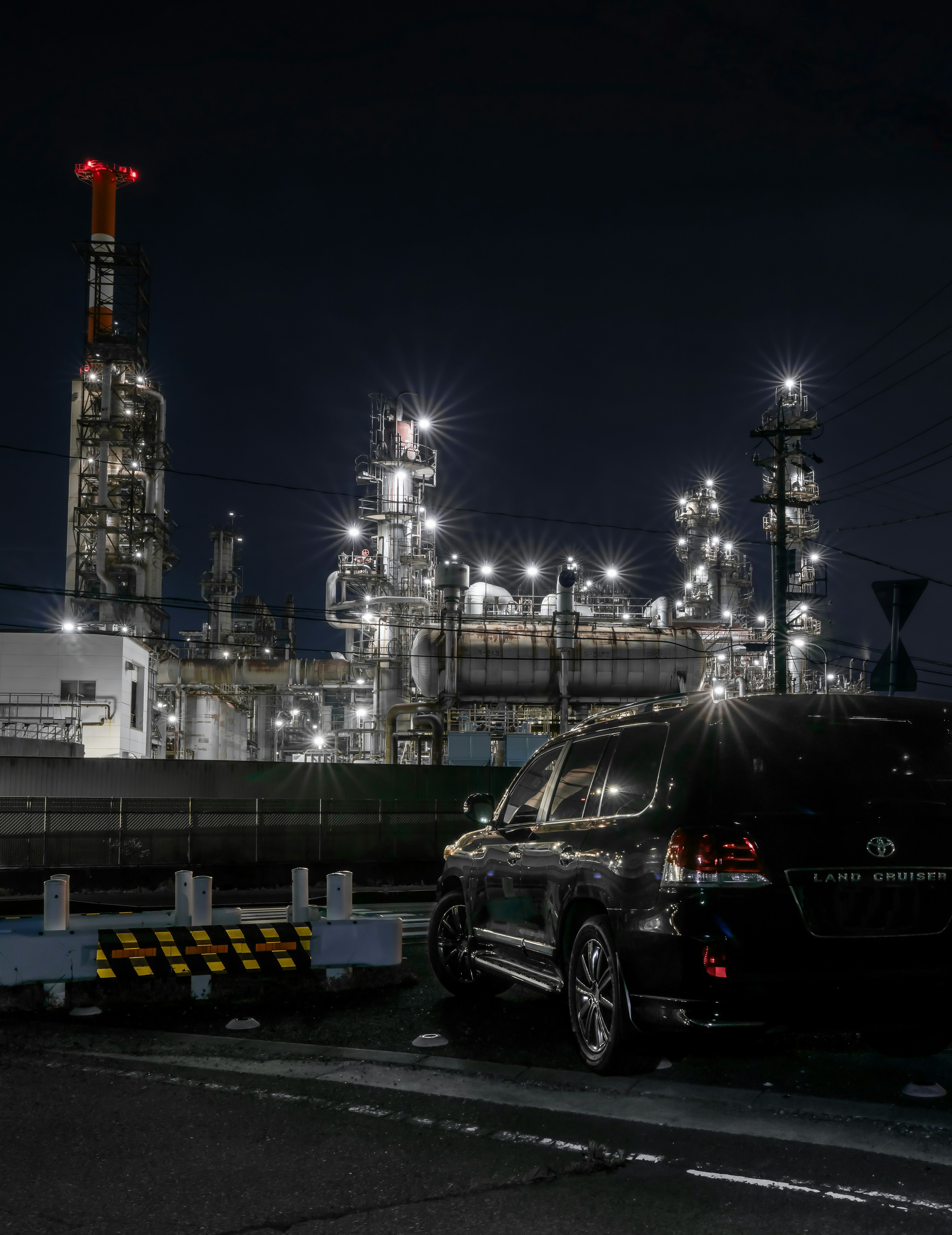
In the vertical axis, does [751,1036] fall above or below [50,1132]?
above

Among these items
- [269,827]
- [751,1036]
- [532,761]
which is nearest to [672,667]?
[269,827]

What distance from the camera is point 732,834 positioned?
5.40 meters

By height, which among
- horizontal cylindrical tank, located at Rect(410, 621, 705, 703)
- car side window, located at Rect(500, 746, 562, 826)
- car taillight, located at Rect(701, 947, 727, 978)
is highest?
horizontal cylindrical tank, located at Rect(410, 621, 705, 703)

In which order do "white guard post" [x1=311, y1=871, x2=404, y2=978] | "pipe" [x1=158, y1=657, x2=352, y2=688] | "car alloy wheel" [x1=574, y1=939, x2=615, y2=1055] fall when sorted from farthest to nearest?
"pipe" [x1=158, y1=657, x2=352, y2=688], "white guard post" [x1=311, y1=871, x2=404, y2=978], "car alloy wheel" [x1=574, y1=939, x2=615, y2=1055]

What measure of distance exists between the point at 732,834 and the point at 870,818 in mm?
725

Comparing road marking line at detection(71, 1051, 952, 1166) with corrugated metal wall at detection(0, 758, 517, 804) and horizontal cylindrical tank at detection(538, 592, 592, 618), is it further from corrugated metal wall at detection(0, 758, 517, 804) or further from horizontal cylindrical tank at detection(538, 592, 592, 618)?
horizontal cylindrical tank at detection(538, 592, 592, 618)

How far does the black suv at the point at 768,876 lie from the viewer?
5.28 metres

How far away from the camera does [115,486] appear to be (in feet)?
186

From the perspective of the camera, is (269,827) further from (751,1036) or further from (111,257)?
(111,257)

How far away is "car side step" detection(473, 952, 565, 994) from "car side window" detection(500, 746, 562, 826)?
93cm

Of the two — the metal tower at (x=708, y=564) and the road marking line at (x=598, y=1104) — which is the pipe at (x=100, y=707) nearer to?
the metal tower at (x=708, y=564)

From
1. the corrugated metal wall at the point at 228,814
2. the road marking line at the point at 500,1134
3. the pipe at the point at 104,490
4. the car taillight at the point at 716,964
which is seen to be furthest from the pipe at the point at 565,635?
the car taillight at the point at 716,964

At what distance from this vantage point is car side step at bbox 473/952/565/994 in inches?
260

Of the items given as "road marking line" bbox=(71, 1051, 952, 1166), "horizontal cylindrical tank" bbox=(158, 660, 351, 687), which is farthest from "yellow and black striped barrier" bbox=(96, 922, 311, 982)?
"horizontal cylindrical tank" bbox=(158, 660, 351, 687)
